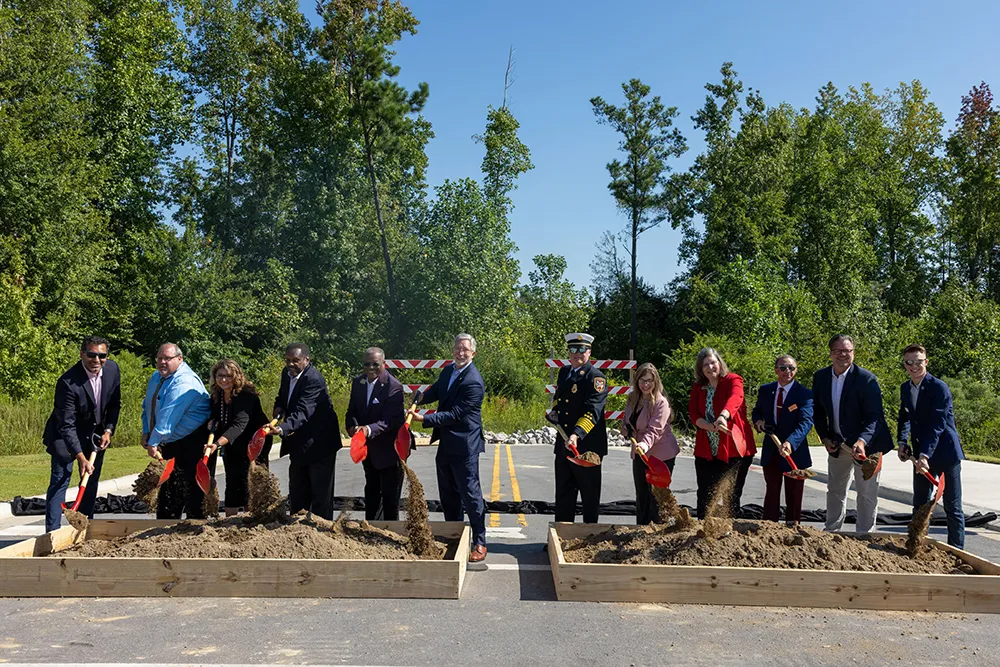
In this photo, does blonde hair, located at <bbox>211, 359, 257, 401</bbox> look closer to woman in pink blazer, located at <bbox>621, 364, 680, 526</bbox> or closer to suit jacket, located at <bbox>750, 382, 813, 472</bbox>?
woman in pink blazer, located at <bbox>621, 364, 680, 526</bbox>

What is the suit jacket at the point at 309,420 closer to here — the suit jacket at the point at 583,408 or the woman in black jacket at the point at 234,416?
the woman in black jacket at the point at 234,416

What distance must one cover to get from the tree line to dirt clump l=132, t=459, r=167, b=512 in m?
19.3

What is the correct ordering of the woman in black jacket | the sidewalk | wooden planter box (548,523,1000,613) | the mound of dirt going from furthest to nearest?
the sidewalk < the woman in black jacket < the mound of dirt < wooden planter box (548,523,1000,613)

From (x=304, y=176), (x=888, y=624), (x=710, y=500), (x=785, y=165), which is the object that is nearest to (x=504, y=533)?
(x=710, y=500)

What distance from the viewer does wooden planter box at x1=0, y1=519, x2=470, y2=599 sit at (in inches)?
246

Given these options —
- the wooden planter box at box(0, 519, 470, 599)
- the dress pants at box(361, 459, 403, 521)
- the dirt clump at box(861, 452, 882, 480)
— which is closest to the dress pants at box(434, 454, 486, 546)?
the dress pants at box(361, 459, 403, 521)

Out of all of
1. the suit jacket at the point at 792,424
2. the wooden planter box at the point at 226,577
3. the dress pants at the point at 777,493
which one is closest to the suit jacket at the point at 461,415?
the wooden planter box at the point at 226,577

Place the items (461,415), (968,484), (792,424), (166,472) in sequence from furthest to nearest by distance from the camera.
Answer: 1. (968,484)
2. (792,424)
3. (166,472)
4. (461,415)

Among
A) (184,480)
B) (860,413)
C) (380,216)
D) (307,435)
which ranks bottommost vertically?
(184,480)

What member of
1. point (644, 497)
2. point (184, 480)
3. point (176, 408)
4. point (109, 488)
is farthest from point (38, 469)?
point (644, 497)

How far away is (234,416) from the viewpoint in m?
8.13

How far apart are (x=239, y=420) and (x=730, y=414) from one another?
4433 millimetres

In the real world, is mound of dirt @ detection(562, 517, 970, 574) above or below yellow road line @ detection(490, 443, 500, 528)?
above

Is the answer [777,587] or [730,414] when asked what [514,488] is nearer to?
[730,414]
